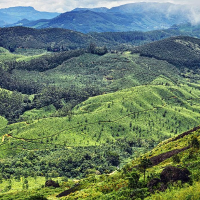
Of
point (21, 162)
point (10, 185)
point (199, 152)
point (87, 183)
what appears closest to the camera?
point (199, 152)

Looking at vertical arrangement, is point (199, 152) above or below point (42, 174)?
above

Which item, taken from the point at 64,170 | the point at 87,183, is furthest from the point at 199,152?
the point at 64,170

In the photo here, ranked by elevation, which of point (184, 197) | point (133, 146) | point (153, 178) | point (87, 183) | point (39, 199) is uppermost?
point (184, 197)

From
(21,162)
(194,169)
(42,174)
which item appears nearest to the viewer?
(194,169)

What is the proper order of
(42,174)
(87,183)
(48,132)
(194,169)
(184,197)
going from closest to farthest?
(184,197) < (194,169) < (87,183) < (42,174) < (48,132)

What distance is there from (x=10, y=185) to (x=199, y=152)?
290 feet

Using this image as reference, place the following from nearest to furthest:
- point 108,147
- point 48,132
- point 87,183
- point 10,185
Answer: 1. point 87,183
2. point 10,185
3. point 108,147
4. point 48,132

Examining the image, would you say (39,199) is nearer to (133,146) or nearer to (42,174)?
(42,174)

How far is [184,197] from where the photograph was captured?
178 feet

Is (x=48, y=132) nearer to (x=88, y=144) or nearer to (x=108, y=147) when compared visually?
(x=88, y=144)

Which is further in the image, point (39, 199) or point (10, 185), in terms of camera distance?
point (10, 185)

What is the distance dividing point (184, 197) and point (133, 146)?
136 m

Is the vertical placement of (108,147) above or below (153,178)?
below

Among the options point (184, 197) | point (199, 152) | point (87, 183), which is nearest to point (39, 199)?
point (87, 183)
